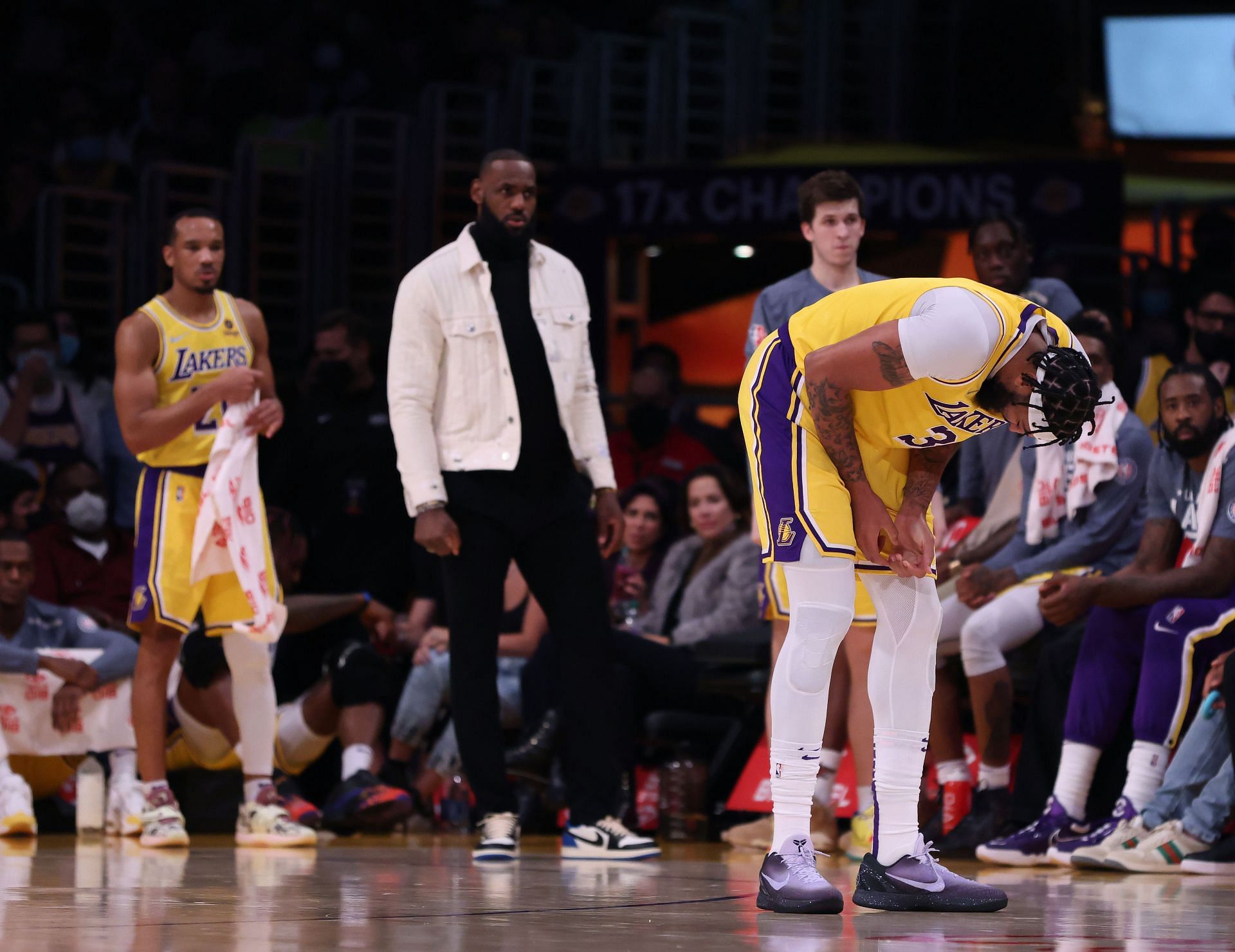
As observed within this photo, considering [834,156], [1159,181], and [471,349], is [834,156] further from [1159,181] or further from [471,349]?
[471,349]

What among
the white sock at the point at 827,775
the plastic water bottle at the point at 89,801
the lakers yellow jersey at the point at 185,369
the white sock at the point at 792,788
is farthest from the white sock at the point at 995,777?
the plastic water bottle at the point at 89,801

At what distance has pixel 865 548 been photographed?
155 inches

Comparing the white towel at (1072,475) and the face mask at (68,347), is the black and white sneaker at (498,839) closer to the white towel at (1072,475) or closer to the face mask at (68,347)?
the white towel at (1072,475)

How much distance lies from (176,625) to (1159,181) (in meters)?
9.11

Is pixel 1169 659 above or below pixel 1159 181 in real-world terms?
below

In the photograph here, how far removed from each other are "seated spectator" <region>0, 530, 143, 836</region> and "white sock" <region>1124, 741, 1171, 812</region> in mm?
3405

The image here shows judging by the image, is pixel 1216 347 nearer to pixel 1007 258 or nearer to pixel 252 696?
pixel 1007 258

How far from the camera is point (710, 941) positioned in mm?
3354

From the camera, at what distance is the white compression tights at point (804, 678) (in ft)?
12.9

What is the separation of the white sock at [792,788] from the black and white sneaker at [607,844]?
4.65 ft

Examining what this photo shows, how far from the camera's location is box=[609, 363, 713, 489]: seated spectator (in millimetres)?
8578

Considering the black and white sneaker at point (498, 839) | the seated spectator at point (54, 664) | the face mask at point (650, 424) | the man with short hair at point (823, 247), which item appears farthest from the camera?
the face mask at point (650, 424)

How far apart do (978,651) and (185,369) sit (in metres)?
2.76

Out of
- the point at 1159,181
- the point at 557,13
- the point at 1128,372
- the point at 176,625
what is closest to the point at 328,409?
the point at 176,625
